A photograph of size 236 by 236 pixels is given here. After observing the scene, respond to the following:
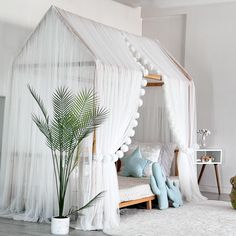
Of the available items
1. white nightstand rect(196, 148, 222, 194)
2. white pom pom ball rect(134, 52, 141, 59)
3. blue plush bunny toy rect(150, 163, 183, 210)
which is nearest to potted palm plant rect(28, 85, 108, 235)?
white pom pom ball rect(134, 52, 141, 59)

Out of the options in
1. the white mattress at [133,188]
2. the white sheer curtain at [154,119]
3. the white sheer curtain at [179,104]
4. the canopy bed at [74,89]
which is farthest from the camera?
the white sheer curtain at [154,119]

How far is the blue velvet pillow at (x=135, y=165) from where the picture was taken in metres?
7.38

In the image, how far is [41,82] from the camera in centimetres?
605

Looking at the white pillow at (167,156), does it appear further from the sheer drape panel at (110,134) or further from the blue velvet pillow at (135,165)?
the sheer drape panel at (110,134)

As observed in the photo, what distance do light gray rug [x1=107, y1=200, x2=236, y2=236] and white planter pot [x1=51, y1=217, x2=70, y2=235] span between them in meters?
0.46

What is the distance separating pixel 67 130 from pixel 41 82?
3.04ft

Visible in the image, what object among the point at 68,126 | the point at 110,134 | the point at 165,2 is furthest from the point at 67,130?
the point at 165,2

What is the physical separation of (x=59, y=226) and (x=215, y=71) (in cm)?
463

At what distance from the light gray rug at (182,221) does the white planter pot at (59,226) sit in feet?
1.52

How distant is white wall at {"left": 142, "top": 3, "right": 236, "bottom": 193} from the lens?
8.67m

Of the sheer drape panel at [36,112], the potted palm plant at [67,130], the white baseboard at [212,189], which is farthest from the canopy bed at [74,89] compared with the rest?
the white baseboard at [212,189]

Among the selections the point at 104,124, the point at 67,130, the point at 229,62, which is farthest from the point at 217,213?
the point at 229,62

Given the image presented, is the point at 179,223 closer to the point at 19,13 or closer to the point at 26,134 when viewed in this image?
the point at 26,134

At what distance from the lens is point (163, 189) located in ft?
22.8
